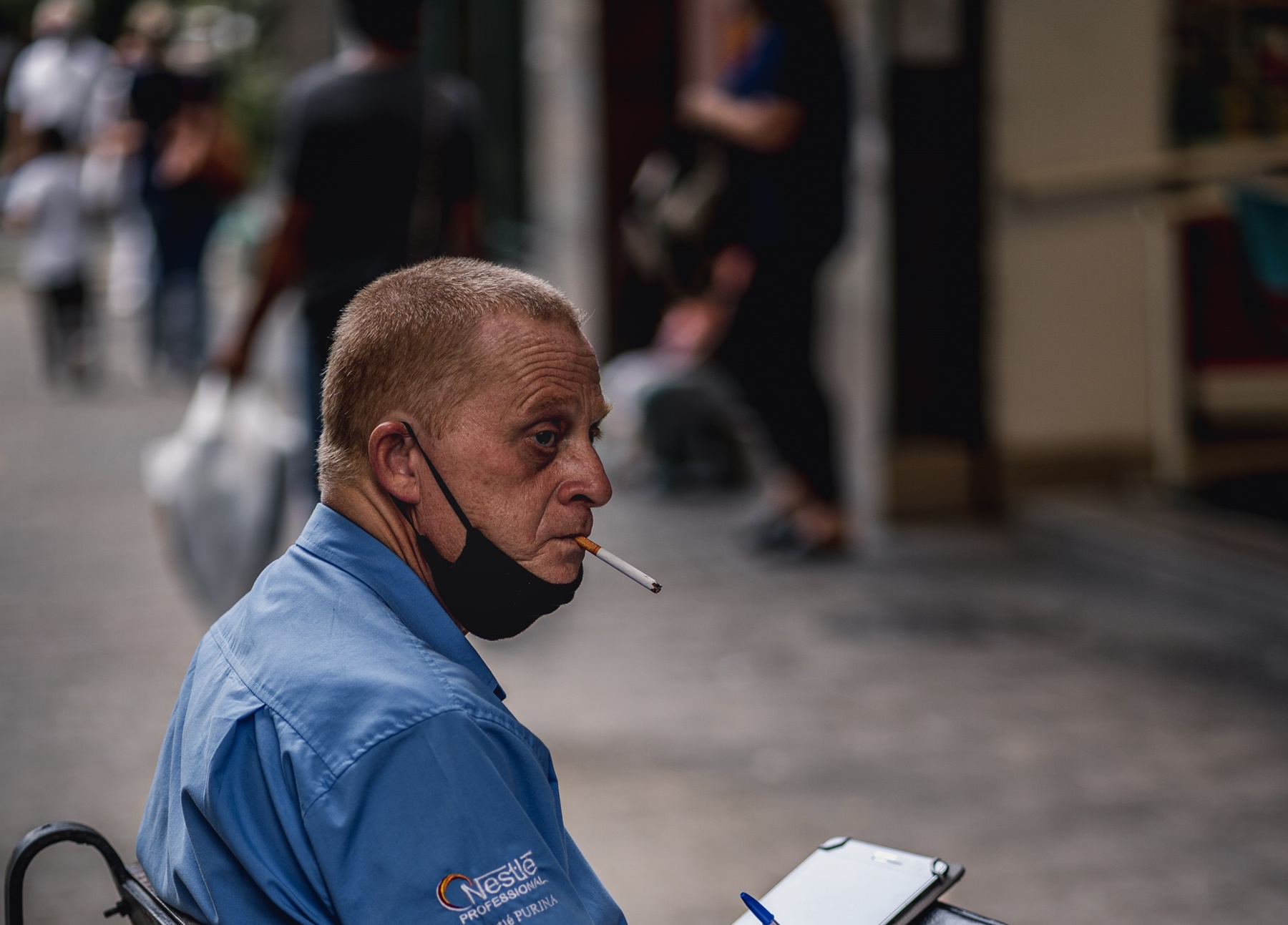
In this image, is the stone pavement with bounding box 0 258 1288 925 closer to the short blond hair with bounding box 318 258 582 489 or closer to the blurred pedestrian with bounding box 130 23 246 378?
the short blond hair with bounding box 318 258 582 489

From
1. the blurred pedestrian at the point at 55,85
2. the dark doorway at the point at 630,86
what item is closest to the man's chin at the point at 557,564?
the dark doorway at the point at 630,86

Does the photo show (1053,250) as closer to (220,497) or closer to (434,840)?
(220,497)

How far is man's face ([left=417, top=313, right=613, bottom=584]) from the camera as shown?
1618 mm

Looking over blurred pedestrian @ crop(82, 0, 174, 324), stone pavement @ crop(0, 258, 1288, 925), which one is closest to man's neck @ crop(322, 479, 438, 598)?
stone pavement @ crop(0, 258, 1288, 925)

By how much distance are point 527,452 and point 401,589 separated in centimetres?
18

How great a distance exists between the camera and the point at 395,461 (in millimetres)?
1636

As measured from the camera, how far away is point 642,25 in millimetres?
10375

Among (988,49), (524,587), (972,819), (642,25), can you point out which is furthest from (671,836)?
(642,25)

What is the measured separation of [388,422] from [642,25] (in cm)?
913

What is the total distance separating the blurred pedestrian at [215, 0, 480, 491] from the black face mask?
3.11 m

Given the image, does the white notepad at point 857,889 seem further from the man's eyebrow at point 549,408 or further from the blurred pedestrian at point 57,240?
the blurred pedestrian at point 57,240

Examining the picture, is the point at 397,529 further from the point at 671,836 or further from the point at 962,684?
the point at 962,684

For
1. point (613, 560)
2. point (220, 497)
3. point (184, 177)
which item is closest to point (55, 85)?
point (184, 177)

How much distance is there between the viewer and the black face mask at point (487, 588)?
66.4 inches
